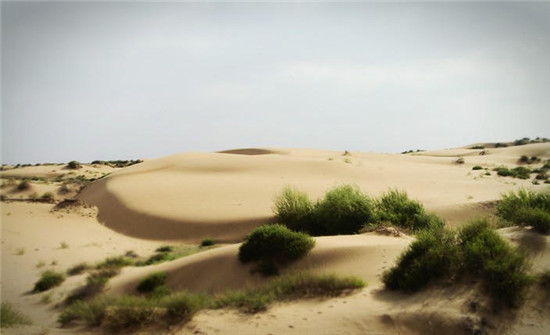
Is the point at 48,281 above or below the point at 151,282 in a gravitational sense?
below

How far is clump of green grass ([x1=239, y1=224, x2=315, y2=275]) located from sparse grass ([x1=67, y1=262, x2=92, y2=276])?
6.11 m

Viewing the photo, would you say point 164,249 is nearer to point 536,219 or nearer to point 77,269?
point 77,269

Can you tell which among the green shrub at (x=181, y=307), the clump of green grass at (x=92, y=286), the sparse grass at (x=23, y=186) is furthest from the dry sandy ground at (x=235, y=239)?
the sparse grass at (x=23, y=186)

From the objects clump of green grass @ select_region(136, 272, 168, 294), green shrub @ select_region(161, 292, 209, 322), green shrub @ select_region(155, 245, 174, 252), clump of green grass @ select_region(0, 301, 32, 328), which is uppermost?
green shrub @ select_region(161, 292, 209, 322)

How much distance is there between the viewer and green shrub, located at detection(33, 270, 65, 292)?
38.9ft

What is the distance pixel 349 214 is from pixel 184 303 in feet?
30.4

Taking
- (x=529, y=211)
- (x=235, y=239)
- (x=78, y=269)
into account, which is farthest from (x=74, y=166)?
(x=529, y=211)

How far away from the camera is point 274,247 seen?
11.3 meters

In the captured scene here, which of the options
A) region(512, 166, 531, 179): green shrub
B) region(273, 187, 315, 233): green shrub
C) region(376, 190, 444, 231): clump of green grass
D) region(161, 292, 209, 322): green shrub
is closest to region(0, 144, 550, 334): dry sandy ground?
region(161, 292, 209, 322): green shrub

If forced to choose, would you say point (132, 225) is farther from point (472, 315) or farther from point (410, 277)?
point (472, 315)

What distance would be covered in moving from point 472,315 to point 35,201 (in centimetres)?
2606

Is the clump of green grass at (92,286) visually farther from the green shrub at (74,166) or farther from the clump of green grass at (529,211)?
the green shrub at (74,166)

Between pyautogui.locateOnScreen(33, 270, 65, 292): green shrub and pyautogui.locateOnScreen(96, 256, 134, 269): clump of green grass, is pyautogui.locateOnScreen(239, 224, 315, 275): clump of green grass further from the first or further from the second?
pyautogui.locateOnScreen(33, 270, 65, 292): green shrub

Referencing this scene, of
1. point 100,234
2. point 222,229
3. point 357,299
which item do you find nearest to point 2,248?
point 100,234
